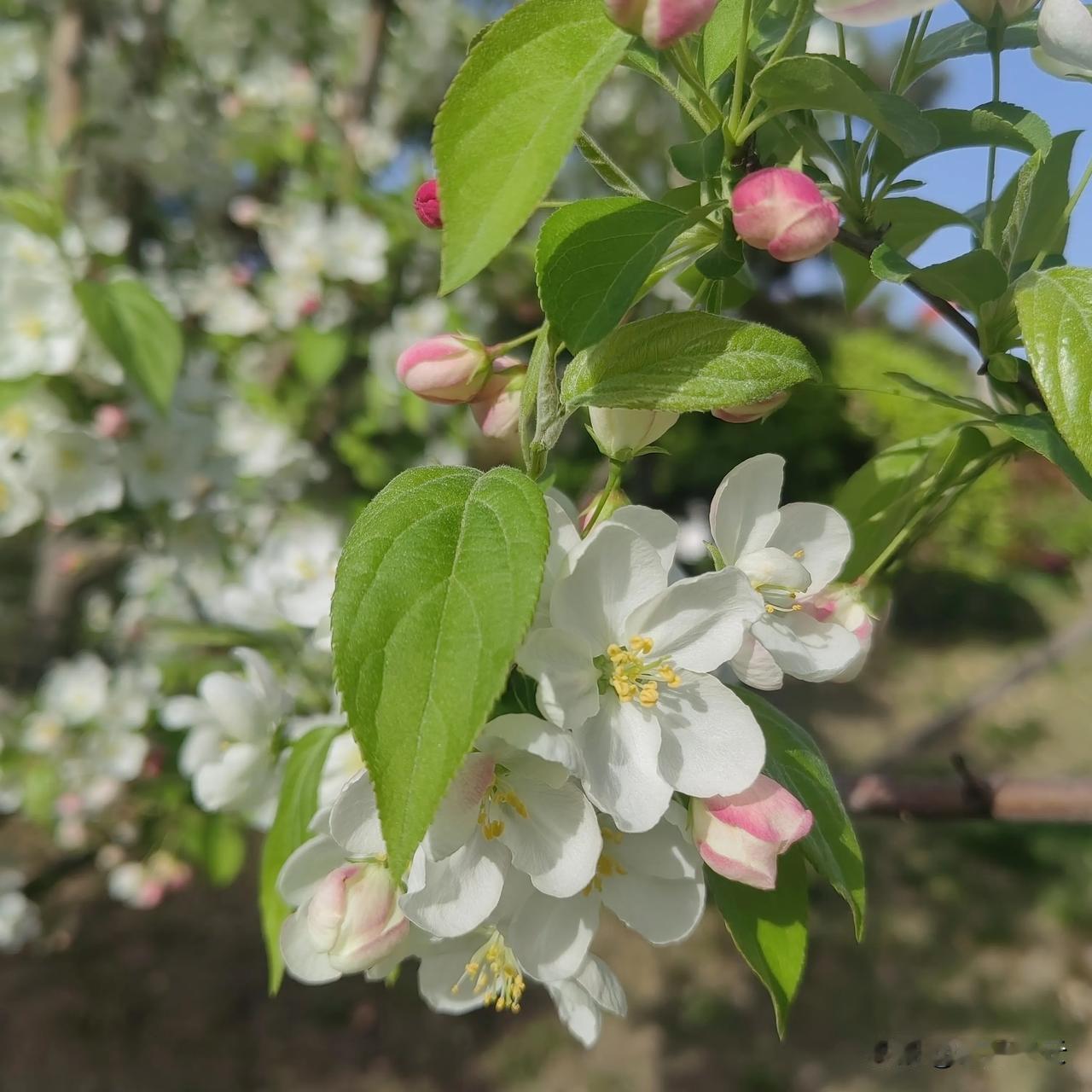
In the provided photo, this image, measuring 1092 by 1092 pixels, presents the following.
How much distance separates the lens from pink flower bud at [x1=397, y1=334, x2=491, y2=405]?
2.40 ft

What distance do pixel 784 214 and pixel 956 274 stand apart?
0.59 feet

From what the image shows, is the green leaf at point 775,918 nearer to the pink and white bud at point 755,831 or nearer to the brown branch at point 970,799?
the pink and white bud at point 755,831

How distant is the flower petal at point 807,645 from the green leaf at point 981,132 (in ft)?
1.15

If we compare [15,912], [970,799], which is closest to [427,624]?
[970,799]

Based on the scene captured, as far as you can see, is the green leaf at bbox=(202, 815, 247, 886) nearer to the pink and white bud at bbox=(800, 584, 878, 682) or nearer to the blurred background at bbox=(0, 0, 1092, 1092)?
the blurred background at bbox=(0, 0, 1092, 1092)

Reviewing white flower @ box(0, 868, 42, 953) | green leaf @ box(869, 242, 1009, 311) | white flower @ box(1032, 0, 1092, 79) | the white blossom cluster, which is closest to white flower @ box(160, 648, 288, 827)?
the white blossom cluster

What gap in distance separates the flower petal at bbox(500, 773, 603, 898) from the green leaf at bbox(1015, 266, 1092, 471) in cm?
38

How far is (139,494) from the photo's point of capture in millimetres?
1794

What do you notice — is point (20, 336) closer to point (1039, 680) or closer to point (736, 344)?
point (736, 344)

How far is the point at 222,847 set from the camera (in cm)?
185

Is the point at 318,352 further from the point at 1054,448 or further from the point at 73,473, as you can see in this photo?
the point at 1054,448

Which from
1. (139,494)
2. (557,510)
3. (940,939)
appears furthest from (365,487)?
(940,939)

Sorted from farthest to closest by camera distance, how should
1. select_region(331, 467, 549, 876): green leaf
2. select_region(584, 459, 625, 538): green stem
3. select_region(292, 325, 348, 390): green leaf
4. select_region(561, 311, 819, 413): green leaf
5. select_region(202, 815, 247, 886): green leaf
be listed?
select_region(292, 325, 348, 390): green leaf → select_region(202, 815, 247, 886): green leaf → select_region(584, 459, 625, 538): green stem → select_region(561, 311, 819, 413): green leaf → select_region(331, 467, 549, 876): green leaf

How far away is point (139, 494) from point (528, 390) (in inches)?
56.1
